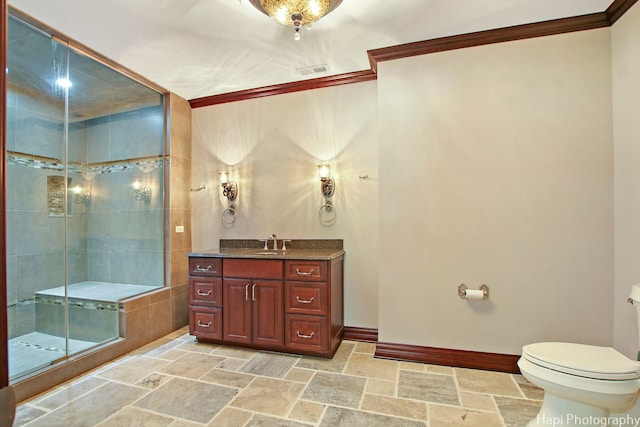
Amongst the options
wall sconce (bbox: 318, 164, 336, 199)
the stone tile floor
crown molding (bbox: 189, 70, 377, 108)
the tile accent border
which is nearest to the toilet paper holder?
the tile accent border

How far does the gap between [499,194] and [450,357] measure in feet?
4.57

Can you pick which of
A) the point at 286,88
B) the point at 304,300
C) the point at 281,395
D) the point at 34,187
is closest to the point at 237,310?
the point at 304,300

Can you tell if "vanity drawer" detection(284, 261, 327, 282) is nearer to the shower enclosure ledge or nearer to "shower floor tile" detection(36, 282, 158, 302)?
the shower enclosure ledge

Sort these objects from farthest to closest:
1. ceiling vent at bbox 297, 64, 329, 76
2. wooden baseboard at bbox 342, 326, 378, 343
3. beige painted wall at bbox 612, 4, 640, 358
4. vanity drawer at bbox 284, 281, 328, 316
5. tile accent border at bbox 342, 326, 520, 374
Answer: wooden baseboard at bbox 342, 326, 378, 343 < ceiling vent at bbox 297, 64, 329, 76 < vanity drawer at bbox 284, 281, 328, 316 < tile accent border at bbox 342, 326, 520, 374 < beige painted wall at bbox 612, 4, 640, 358

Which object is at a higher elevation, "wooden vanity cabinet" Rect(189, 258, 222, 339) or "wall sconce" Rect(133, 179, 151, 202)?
"wall sconce" Rect(133, 179, 151, 202)

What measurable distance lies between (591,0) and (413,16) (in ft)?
3.86

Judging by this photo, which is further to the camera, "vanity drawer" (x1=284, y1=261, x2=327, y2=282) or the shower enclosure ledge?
"vanity drawer" (x1=284, y1=261, x2=327, y2=282)

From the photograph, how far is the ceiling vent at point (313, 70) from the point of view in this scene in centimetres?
289

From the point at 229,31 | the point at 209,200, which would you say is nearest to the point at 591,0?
the point at 229,31

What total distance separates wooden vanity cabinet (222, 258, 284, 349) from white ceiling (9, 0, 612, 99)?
1877mm

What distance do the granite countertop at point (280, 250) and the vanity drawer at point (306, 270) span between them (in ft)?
0.19

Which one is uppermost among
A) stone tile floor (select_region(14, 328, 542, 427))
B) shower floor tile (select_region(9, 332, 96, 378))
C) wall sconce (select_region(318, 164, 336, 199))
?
wall sconce (select_region(318, 164, 336, 199))

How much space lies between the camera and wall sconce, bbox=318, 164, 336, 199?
308 centimetres

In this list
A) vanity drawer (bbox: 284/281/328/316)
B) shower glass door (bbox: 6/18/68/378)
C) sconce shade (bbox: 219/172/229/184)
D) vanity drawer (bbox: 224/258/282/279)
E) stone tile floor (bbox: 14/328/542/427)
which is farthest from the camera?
sconce shade (bbox: 219/172/229/184)
